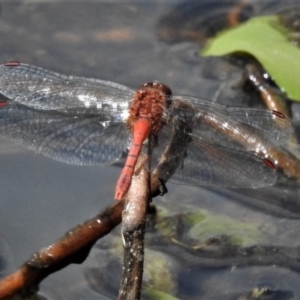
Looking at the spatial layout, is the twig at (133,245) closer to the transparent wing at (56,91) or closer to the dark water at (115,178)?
the dark water at (115,178)

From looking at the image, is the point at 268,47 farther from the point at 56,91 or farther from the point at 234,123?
the point at 56,91

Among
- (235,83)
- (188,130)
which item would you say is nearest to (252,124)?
(188,130)

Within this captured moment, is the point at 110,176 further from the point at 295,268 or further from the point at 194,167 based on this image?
the point at 295,268

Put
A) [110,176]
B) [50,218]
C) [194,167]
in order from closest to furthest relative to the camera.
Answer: [194,167] → [50,218] → [110,176]

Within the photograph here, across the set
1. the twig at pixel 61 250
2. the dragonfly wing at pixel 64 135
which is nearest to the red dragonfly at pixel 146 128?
the dragonfly wing at pixel 64 135

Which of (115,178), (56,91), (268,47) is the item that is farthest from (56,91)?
(268,47)

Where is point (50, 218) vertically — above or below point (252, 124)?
below

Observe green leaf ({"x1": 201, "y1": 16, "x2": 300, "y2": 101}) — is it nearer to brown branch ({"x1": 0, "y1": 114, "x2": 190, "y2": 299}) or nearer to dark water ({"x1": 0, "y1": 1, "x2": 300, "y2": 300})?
dark water ({"x1": 0, "y1": 1, "x2": 300, "y2": 300})
